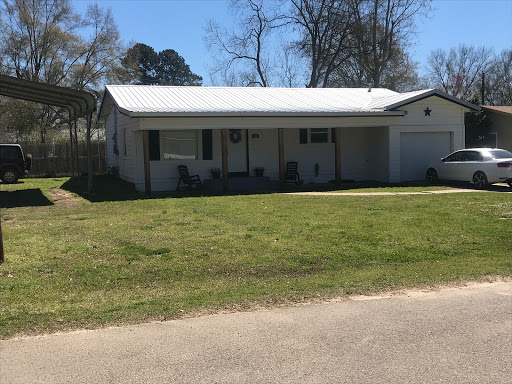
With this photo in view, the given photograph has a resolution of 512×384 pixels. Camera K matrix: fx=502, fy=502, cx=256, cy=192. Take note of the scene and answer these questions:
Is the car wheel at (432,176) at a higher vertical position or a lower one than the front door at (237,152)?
lower

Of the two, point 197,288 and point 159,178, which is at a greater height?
point 159,178

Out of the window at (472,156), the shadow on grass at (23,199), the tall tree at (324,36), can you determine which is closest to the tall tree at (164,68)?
the tall tree at (324,36)

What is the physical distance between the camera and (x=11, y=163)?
20578 mm

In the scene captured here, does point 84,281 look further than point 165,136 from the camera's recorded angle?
No

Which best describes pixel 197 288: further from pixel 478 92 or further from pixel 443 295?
pixel 478 92

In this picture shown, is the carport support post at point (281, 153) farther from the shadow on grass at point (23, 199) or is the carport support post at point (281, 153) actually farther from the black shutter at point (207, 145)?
the shadow on grass at point (23, 199)

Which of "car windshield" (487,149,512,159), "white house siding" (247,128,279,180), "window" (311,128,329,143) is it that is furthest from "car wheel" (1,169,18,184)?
"car windshield" (487,149,512,159)

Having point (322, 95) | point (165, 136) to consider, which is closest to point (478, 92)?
point (322, 95)

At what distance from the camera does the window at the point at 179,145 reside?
18.7 metres

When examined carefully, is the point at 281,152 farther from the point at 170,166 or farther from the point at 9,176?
the point at 9,176

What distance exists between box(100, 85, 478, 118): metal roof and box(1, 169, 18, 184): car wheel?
510cm

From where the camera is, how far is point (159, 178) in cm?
1847

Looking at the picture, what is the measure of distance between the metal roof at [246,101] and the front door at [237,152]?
1.23 meters

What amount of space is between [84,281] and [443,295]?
441 cm
